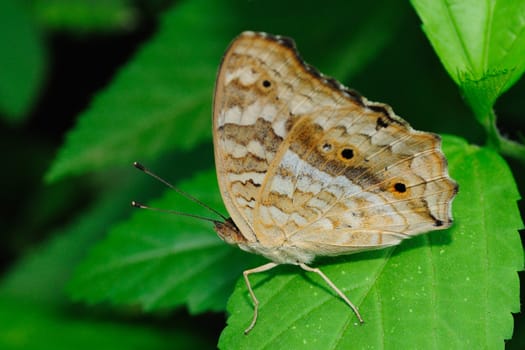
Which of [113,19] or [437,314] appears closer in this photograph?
[437,314]

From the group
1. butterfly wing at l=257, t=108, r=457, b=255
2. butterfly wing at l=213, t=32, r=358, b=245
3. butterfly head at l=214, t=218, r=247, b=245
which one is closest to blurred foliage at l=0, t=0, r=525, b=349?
butterfly wing at l=257, t=108, r=457, b=255

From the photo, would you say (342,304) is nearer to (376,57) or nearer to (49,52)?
(376,57)

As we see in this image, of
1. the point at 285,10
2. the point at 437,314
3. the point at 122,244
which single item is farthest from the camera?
the point at 285,10

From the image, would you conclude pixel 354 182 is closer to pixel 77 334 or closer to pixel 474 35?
pixel 474 35

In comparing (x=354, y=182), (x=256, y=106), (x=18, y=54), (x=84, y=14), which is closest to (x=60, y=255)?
(x=18, y=54)

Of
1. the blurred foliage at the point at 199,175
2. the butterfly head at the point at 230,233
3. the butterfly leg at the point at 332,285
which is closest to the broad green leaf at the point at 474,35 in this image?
the blurred foliage at the point at 199,175

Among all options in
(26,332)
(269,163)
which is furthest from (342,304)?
(26,332)
